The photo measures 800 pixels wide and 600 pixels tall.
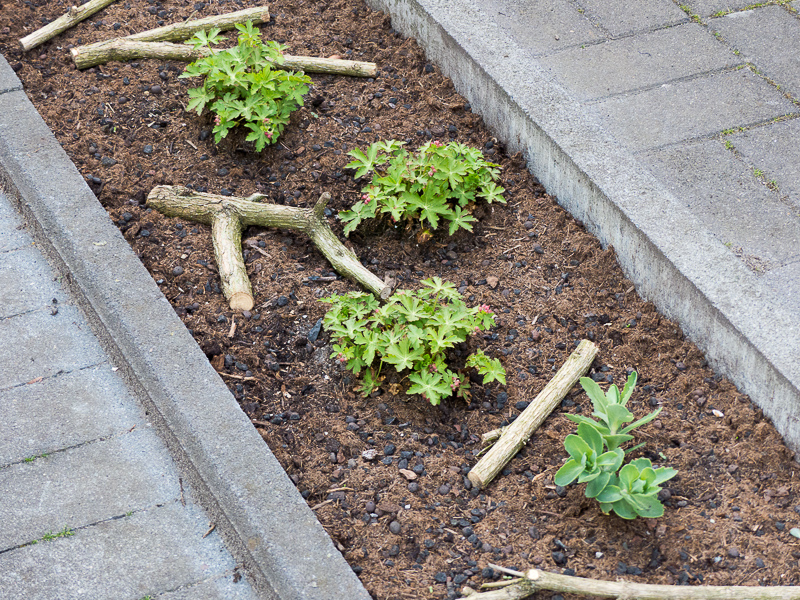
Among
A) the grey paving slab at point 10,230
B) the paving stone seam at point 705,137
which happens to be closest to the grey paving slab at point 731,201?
the paving stone seam at point 705,137

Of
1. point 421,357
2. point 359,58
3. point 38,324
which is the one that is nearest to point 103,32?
point 359,58

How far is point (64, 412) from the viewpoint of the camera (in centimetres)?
322

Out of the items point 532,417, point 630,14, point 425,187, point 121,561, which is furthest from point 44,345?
point 630,14

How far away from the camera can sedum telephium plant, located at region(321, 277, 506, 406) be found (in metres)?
2.97

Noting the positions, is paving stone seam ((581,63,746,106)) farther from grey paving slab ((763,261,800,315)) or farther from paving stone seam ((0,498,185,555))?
paving stone seam ((0,498,185,555))

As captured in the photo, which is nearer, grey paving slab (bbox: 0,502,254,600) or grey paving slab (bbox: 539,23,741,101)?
grey paving slab (bbox: 0,502,254,600)

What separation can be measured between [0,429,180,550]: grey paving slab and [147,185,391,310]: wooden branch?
72 cm

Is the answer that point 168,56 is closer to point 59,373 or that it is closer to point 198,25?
point 198,25

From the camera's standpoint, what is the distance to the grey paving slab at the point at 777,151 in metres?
3.55

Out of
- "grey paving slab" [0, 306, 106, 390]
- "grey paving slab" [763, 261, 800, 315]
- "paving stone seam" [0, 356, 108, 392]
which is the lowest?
"paving stone seam" [0, 356, 108, 392]

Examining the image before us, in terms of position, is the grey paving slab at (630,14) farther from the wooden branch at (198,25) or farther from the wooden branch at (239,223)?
the wooden branch at (239,223)

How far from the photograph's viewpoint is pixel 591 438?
8.68 feet

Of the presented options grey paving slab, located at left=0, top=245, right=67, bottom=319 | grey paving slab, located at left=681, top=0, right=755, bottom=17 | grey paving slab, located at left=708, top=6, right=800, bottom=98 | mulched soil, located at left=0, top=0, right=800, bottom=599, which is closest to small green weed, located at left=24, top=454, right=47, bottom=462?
mulched soil, located at left=0, top=0, right=800, bottom=599

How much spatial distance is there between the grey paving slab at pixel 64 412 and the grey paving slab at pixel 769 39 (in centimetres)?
334
